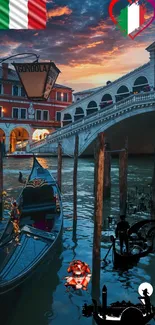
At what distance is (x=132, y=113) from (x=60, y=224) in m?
16.6

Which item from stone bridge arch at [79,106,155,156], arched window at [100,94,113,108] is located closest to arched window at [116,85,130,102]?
arched window at [100,94,113,108]

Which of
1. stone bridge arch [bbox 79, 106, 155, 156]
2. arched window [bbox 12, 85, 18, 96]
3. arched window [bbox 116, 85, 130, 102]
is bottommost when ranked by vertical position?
stone bridge arch [bbox 79, 106, 155, 156]

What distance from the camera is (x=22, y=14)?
7695 mm

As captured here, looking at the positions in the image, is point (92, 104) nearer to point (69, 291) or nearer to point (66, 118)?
point (66, 118)

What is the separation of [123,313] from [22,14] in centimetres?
668

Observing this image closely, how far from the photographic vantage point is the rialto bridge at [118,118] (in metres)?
22.8

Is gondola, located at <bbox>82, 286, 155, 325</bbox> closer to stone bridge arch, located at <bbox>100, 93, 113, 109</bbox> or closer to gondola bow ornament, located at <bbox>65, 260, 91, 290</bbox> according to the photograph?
gondola bow ornament, located at <bbox>65, 260, 91, 290</bbox>

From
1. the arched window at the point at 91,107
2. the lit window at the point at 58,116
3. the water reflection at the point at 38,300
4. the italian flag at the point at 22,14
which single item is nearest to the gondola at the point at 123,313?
the water reflection at the point at 38,300

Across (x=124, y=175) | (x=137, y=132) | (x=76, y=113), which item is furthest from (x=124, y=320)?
(x=76, y=113)

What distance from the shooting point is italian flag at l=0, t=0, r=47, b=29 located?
750 centimetres

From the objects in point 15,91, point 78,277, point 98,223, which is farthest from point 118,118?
point 78,277

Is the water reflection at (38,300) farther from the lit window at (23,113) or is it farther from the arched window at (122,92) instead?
the lit window at (23,113)

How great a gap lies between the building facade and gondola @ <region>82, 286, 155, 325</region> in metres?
29.3

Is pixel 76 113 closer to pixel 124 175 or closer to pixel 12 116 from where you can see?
pixel 12 116
